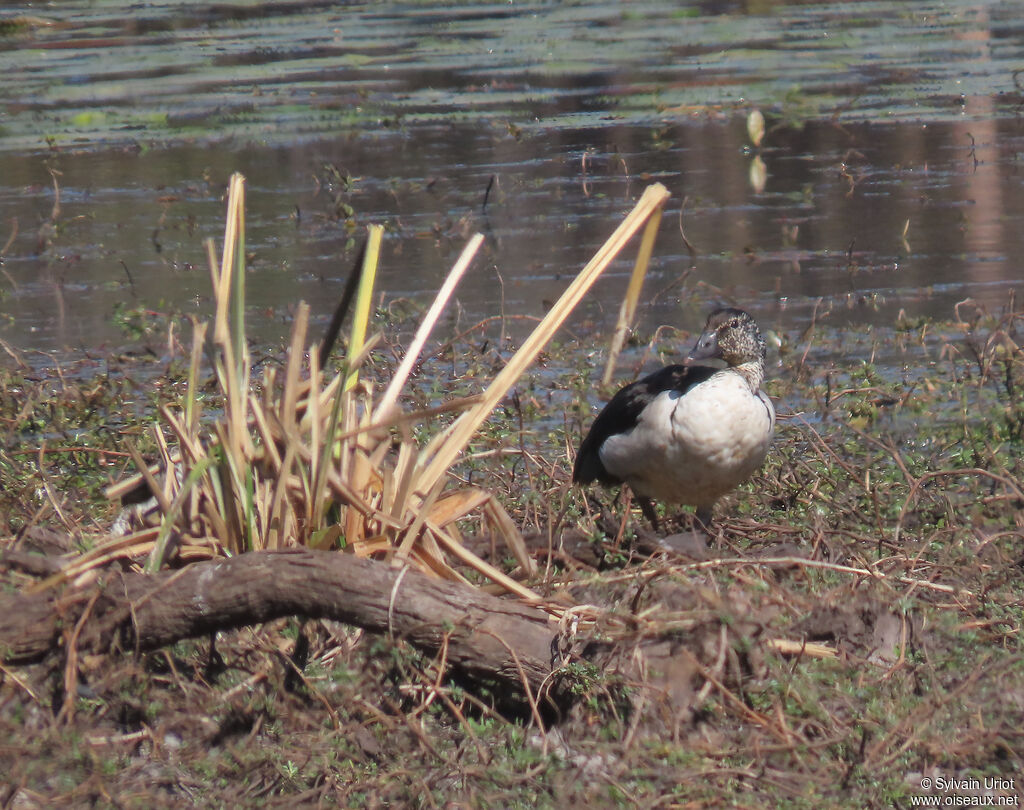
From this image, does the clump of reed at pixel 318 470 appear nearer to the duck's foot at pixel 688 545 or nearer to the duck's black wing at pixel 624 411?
the duck's foot at pixel 688 545

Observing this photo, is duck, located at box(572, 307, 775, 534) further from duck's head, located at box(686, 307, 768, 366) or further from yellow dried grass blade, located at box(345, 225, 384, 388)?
yellow dried grass blade, located at box(345, 225, 384, 388)

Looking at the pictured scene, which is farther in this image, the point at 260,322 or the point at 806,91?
the point at 806,91

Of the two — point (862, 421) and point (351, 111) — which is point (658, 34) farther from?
point (862, 421)

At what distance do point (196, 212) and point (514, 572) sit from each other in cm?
693

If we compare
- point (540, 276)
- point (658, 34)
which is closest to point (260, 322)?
point (540, 276)

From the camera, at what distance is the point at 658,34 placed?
57.2 feet

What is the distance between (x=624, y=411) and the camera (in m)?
4.89

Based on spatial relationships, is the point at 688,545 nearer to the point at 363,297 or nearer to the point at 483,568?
the point at 483,568

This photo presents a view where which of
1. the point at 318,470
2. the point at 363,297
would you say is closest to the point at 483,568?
the point at 318,470

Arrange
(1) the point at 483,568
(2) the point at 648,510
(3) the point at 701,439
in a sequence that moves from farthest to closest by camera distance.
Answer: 1. (2) the point at 648,510
2. (3) the point at 701,439
3. (1) the point at 483,568

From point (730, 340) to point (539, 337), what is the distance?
143cm

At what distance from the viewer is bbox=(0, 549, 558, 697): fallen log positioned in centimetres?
332

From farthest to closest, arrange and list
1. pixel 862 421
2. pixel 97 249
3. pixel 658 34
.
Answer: pixel 658 34 < pixel 97 249 < pixel 862 421

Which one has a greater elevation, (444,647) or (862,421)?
(444,647)
